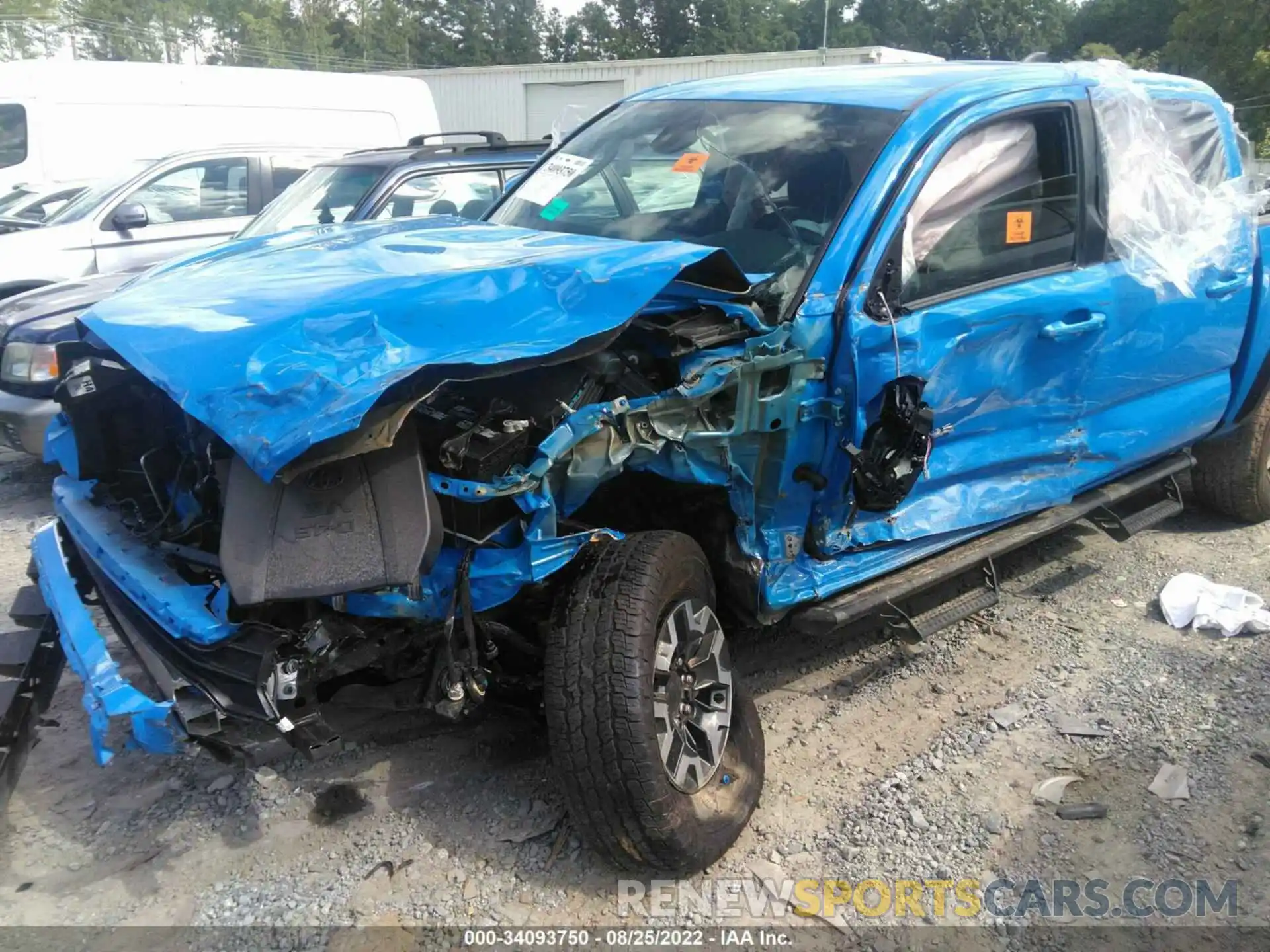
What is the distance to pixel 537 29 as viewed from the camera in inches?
2295

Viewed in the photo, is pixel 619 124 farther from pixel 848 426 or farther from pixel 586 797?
pixel 586 797

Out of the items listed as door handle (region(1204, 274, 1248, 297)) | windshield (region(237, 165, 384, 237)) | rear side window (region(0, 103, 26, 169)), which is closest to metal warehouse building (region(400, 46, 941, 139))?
rear side window (region(0, 103, 26, 169))

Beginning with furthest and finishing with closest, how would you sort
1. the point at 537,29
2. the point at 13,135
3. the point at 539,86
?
the point at 537,29 < the point at 539,86 < the point at 13,135

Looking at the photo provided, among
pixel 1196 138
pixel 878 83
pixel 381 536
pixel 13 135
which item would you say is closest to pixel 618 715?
pixel 381 536

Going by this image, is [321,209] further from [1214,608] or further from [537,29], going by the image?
[537,29]

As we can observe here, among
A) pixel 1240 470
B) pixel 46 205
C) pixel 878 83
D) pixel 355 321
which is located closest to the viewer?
pixel 355 321

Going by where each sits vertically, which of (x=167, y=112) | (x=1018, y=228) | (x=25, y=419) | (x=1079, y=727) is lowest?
(x=1079, y=727)

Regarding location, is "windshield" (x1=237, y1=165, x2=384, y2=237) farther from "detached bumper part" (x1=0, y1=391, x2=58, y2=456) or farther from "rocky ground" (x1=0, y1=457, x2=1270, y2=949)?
"rocky ground" (x1=0, y1=457, x2=1270, y2=949)

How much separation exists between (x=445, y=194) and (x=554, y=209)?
8.55ft

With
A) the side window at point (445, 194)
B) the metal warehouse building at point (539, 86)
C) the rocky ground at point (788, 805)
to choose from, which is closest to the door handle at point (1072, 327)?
the rocky ground at point (788, 805)

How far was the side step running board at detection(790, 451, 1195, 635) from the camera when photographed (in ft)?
10.3

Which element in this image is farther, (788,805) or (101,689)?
(788,805)

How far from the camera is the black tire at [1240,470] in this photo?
16.2 feet

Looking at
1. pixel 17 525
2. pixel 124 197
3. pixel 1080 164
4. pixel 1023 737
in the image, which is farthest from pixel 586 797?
pixel 124 197
